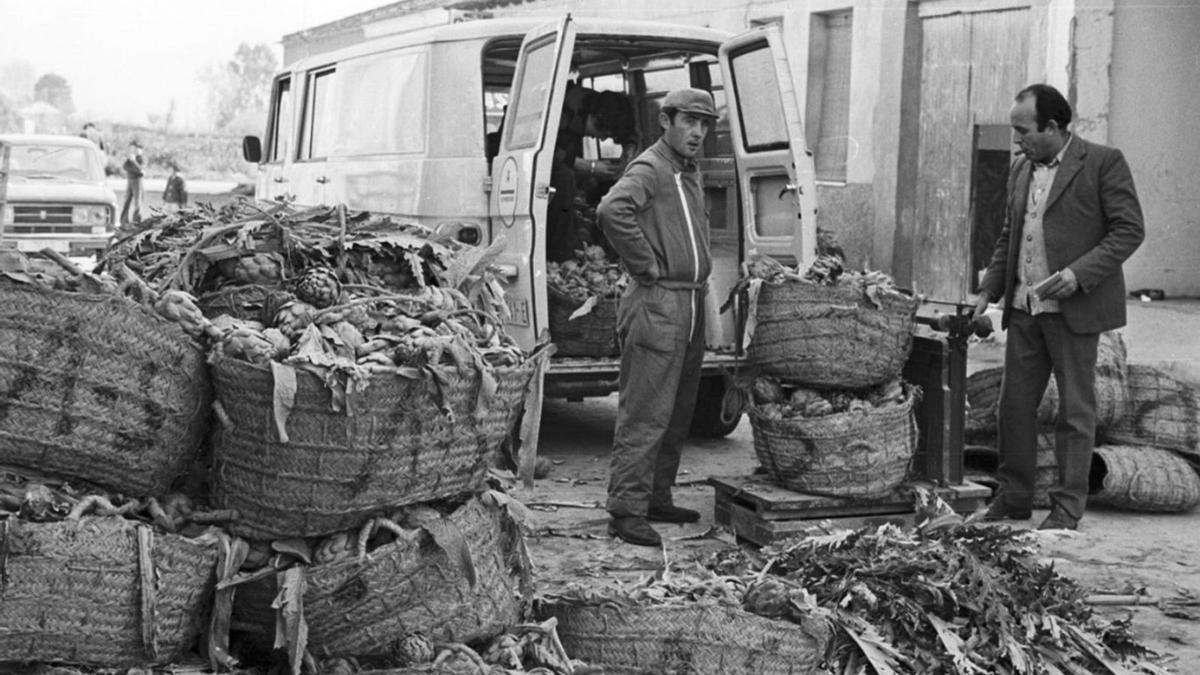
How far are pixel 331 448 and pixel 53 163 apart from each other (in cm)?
1833

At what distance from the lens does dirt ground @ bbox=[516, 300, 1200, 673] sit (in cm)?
587

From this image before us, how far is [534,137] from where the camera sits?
26.7ft

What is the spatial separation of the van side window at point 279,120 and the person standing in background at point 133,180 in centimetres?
1812

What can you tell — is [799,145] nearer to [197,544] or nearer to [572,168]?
[572,168]

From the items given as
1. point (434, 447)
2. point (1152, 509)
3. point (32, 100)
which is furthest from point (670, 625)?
point (32, 100)

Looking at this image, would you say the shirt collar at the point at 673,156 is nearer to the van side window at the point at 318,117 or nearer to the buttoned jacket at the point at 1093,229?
the buttoned jacket at the point at 1093,229

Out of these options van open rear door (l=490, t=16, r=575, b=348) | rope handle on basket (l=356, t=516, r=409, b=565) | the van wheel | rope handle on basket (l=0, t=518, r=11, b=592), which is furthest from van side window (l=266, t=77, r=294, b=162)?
rope handle on basket (l=0, t=518, r=11, b=592)

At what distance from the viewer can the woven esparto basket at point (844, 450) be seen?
22.2 feet

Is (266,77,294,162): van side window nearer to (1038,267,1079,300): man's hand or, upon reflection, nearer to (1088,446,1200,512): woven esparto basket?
(1038,267,1079,300): man's hand

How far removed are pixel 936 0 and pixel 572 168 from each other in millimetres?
6921

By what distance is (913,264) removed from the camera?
15.9 meters

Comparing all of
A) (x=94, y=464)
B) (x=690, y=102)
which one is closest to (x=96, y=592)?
(x=94, y=464)

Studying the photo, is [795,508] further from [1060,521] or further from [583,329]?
[583,329]

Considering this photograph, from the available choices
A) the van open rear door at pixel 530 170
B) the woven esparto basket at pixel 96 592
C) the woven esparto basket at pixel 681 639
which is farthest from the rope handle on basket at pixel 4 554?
the van open rear door at pixel 530 170
